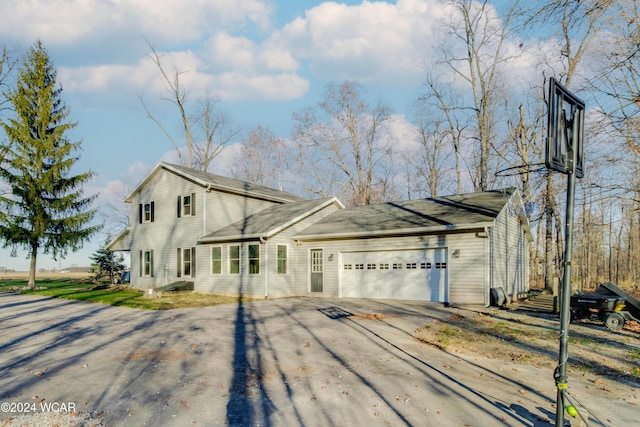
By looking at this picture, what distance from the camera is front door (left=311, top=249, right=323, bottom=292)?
1939 centimetres

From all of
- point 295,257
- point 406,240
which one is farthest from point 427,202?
point 295,257

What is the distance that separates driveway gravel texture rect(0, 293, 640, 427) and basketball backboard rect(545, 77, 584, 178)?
3130 mm

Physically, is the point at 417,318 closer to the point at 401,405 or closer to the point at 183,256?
the point at 401,405

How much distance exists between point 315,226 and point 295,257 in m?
1.85

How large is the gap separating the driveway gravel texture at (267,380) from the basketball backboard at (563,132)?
3.13 metres

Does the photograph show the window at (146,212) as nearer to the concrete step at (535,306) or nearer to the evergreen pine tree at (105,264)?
the evergreen pine tree at (105,264)

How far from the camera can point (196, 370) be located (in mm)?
7066

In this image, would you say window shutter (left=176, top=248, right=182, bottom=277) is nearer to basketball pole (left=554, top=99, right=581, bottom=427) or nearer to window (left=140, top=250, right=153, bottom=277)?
window (left=140, top=250, right=153, bottom=277)

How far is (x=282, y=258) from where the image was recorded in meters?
19.4

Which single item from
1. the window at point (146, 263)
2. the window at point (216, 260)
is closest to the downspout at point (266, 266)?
the window at point (216, 260)

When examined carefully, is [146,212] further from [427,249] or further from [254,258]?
[427,249]

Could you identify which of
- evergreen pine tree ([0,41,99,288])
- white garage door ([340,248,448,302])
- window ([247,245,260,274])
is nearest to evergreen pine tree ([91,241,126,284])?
evergreen pine tree ([0,41,99,288])

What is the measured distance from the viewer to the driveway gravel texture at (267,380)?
5.22 meters

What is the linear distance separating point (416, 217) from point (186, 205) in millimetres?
12004
